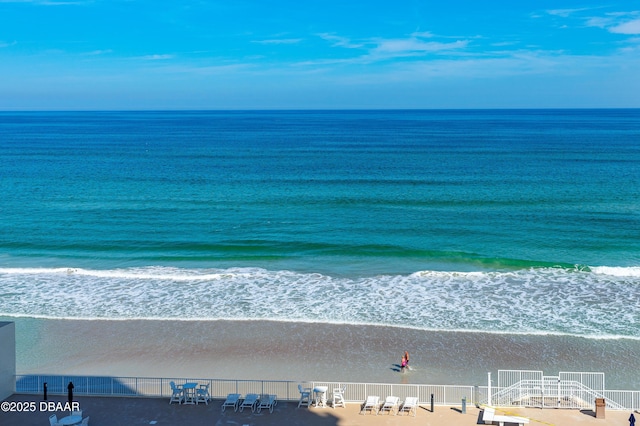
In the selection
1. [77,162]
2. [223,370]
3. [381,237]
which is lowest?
[223,370]

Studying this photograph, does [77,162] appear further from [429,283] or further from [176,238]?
[429,283]

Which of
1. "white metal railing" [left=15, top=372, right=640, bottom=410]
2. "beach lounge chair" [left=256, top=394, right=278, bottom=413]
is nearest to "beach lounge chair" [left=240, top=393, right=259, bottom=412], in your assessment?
"beach lounge chair" [left=256, top=394, right=278, bottom=413]

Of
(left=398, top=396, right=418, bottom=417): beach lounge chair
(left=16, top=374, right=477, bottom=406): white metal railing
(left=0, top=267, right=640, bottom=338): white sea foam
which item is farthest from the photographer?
(left=0, top=267, right=640, bottom=338): white sea foam

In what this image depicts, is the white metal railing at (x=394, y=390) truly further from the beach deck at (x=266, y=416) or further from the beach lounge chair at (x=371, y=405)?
the beach lounge chair at (x=371, y=405)

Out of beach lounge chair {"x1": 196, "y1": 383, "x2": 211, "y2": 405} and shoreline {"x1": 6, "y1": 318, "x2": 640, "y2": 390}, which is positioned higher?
beach lounge chair {"x1": 196, "y1": 383, "x2": 211, "y2": 405}

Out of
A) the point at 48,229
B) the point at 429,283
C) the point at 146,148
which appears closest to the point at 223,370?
the point at 429,283

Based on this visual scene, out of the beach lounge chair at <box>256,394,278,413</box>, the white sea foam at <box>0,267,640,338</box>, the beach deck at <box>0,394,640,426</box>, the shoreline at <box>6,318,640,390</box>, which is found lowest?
the shoreline at <box>6,318,640,390</box>

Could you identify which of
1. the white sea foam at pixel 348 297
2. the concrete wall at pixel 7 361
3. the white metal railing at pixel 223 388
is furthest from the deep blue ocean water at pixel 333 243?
the concrete wall at pixel 7 361

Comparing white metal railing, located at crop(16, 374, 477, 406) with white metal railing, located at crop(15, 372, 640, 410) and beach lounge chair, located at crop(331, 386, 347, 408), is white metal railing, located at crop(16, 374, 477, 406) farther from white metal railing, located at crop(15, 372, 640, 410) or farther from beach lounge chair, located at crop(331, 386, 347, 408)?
beach lounge chair, located at crop(331, 386, 347, 408)
